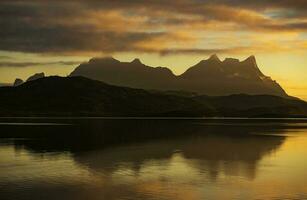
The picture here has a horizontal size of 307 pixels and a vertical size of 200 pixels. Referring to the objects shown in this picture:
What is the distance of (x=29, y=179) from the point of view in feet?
116

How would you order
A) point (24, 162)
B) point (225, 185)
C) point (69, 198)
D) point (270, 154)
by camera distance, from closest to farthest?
point (69, 198) → point (225, 185) → point (24, 162) → point (270, 154)

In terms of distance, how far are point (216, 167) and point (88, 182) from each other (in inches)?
542

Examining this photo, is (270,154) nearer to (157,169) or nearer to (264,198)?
(157,169)

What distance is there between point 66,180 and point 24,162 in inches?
493

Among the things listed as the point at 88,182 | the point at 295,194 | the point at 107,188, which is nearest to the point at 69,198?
the point at 107,188

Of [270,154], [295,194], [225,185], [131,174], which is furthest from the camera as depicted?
[270,154]

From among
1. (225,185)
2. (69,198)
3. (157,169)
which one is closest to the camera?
(69,198)

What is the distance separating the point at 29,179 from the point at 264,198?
15.9 meters

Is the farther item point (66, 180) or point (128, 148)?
point (128, 148)

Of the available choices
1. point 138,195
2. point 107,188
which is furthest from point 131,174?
point 138,195

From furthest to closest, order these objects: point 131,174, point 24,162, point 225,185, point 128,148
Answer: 1. point 128,148
2. point 24,162
3. point 131,174
4. point 225,185

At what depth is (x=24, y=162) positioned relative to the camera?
46.3 meters

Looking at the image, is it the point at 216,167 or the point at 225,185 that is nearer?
the point at 225,185

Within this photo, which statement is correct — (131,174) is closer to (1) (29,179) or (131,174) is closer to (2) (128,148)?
(1) (29,179)
